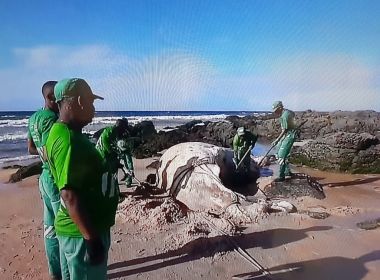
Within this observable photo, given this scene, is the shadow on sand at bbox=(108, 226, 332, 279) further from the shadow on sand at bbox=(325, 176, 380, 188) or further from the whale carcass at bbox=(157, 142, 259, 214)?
the shadow on sand at bbox=(325, 176, 380, 188)

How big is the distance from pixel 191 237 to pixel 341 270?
185 cm

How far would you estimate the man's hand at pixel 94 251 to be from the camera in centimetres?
215

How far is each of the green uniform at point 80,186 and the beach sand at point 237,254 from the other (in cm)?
200

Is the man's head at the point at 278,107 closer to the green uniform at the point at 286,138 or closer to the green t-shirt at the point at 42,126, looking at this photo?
the green uniform at the point at 286,138

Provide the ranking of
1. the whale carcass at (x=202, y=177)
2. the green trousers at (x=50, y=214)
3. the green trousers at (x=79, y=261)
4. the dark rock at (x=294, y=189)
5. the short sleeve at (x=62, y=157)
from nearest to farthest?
the short sleeve at (x=62, y=157)
the green trousers at (x=79, y=261)
the green trousers at (x=50, y=214)
the whale carcass at (x=202, y=177)
the dark rock at (x=294, y=189)

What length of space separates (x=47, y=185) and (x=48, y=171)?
0.43 feet

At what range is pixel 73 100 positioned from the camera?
7.57ft

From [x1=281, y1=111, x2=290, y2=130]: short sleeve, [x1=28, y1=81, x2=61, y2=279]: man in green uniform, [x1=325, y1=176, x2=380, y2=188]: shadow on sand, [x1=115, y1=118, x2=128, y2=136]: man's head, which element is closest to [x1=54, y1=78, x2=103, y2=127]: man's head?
[x1=28, y1=81, x2=61, y2=279]: man in green uniform

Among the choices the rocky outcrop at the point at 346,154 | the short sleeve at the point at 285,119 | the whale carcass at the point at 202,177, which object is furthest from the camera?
the rocky outcrop at the point at 346,154

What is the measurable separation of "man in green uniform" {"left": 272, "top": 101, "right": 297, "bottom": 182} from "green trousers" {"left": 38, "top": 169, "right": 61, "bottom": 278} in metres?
5.75

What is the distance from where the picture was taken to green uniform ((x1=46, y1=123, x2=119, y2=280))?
2.14 meters

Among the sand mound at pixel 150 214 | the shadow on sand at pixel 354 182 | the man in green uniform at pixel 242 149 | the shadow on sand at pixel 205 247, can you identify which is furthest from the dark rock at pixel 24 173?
the shadow on sand at pixel 354 182

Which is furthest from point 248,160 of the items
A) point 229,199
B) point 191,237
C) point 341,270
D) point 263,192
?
point 341,270

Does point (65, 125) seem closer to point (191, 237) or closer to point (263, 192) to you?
point (191, 237)
